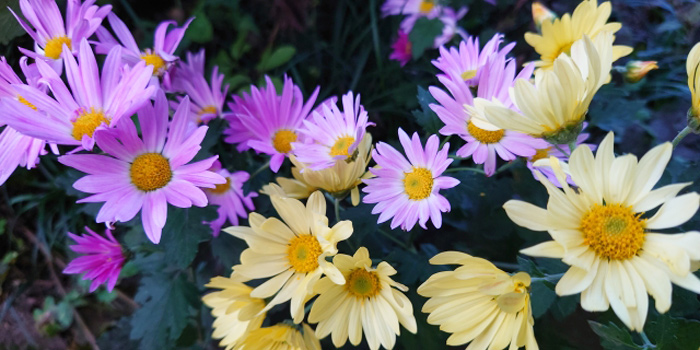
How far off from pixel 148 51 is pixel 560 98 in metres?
0.88

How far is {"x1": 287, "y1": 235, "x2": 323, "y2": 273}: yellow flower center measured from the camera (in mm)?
876

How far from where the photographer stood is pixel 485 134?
930mm

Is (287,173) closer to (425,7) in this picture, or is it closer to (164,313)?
(164,313)

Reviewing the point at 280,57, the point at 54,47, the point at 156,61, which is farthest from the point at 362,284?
the point at 280,57

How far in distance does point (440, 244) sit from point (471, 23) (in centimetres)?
80

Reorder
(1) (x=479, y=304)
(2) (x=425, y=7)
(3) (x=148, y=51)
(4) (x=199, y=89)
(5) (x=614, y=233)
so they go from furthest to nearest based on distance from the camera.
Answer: (2) (x=425, y=7)
(4) (x=199, y=89)
(3) (x=148, y=51)
(1) (x=479, y=304)
(5) (x=614, y=233)

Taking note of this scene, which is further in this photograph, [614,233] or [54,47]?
[54,47]

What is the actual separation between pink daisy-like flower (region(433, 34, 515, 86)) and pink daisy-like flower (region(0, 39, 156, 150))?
544mm

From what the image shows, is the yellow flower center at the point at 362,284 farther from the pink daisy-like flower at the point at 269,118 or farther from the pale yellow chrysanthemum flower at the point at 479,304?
the pink daisy-like flower at the point at 269,118

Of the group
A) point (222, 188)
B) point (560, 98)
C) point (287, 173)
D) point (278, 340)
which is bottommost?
point (287, 173)

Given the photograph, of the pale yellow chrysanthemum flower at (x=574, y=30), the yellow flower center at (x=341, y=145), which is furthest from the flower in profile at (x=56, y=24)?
the pale yellow chrysanthemum flower at (x=574, y=30)

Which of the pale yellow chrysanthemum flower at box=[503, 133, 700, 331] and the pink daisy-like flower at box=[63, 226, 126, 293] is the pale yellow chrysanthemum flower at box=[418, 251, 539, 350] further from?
the pink daisy-like flower at box=[63, 226, 126, 293]

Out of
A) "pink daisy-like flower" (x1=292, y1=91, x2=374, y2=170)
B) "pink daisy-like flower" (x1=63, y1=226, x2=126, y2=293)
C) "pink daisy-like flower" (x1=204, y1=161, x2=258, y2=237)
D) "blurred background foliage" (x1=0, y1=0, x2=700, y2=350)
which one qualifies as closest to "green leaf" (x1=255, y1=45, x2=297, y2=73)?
"blurred background foliage" (x1=0, y1=0, x2=700, y2=350)

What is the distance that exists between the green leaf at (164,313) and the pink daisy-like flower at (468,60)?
776mm
